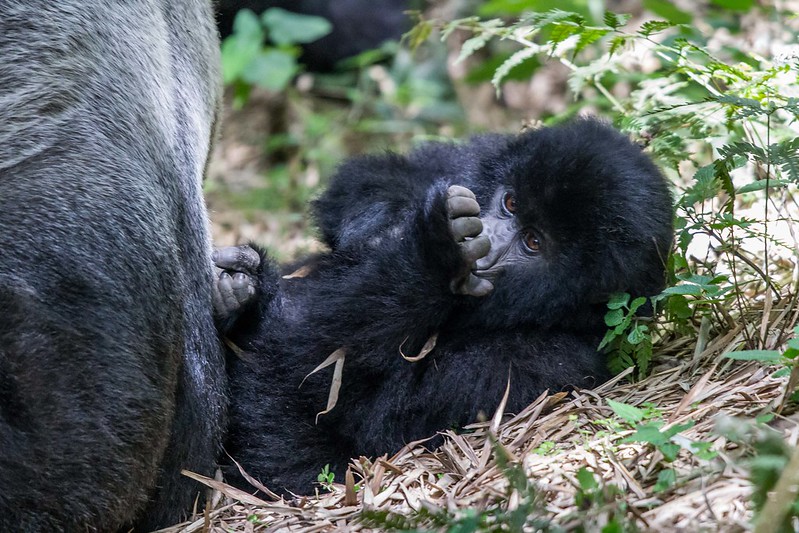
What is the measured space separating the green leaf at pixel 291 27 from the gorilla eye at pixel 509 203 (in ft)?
12.0

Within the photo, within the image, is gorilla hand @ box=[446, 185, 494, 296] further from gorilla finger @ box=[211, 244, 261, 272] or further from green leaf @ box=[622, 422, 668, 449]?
green leaf @ box=[622, 422, 668, 449]

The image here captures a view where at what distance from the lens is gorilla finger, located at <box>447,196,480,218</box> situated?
105 inches

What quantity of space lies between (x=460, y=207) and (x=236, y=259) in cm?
75

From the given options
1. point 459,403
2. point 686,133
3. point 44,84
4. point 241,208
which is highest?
point 44,84

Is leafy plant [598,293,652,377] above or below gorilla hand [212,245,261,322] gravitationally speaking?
below

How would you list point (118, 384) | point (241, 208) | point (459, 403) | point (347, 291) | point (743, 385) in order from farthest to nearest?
point (241, 208) → point (347, 291) → point (459, 403) → point (743, 385) → point (118, 384)

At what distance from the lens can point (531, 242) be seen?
9.43ft

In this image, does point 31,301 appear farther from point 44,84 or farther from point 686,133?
point 686,133

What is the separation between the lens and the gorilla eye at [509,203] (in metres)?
2.96

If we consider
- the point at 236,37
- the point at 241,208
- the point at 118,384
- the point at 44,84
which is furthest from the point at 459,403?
the point at 236,37

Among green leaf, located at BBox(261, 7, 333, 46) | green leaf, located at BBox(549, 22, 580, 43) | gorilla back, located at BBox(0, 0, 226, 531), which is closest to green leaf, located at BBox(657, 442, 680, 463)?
gorilla back, located at BBox(0, 0, 226, 531)

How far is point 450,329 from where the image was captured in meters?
2.76

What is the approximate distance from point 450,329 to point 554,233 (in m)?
0.47

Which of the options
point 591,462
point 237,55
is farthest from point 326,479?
point 237,55
